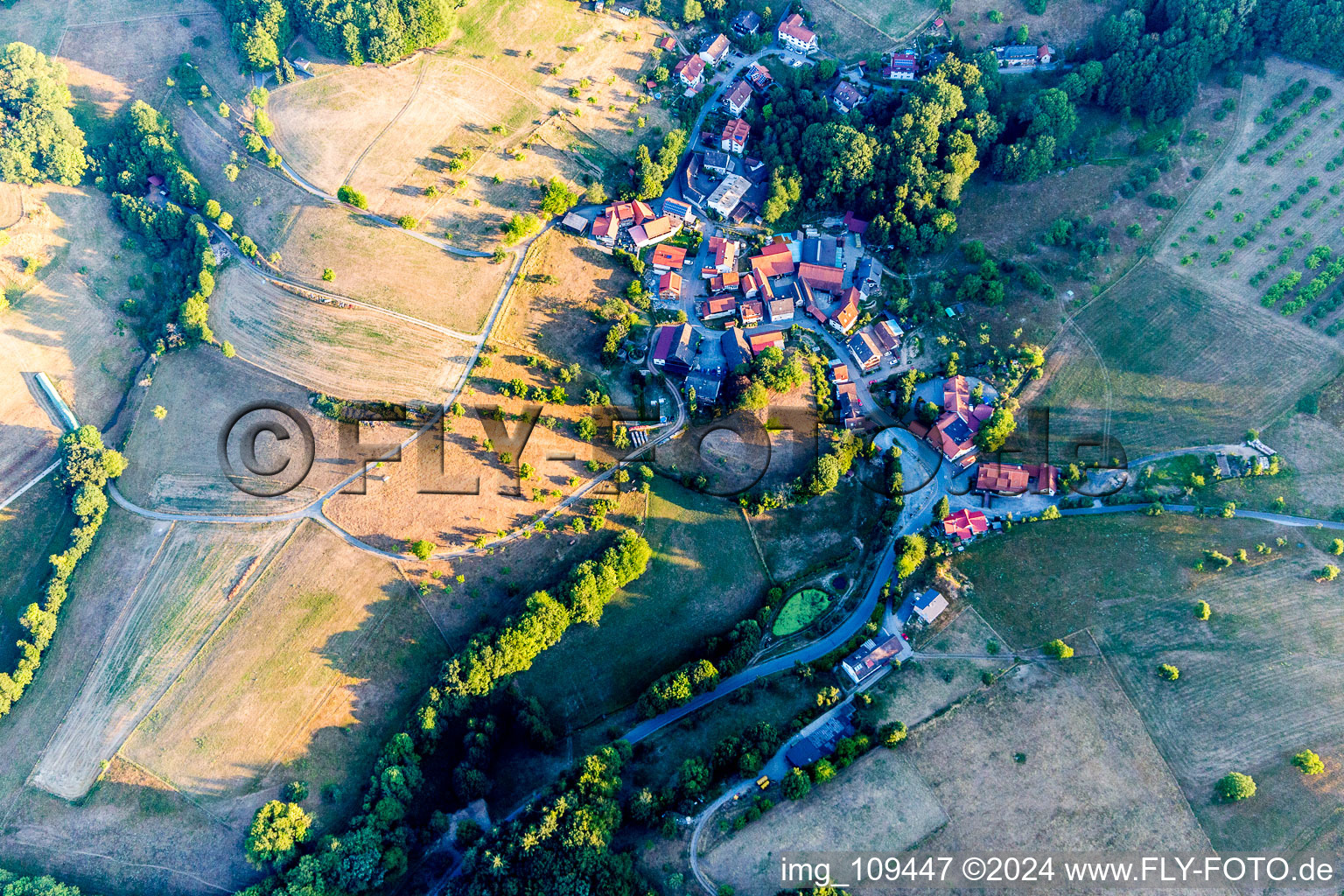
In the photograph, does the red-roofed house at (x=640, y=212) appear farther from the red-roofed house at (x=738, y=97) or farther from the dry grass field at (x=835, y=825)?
the dry grass field at (x=835, y=825)

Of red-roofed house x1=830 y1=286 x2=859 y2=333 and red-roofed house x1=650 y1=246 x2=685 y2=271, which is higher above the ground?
red-roofed house x1=650 y1=246 x2=685 y2=271

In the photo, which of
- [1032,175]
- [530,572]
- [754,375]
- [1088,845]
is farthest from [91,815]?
[1032,175]

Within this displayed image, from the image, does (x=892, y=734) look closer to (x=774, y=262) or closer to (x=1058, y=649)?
(x=1058, y=649)

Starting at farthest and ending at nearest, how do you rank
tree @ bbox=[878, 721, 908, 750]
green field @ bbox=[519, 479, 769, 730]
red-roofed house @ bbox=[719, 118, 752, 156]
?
red-roofed house @ bbox=[719, 118, 752, 156] → green field @ bbox=[519, 479, 769, 730] → tree @ bbox=[878, 721, 908, 750]

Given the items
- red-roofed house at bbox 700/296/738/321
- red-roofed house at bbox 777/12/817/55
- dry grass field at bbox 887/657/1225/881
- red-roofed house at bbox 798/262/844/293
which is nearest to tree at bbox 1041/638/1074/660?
dry grass field at bbox 887/657/1225/881

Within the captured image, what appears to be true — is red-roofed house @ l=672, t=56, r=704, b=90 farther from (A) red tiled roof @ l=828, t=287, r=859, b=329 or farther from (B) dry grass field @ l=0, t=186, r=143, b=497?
(B) dry grass field @ l=0, t=186, r=143, b=497

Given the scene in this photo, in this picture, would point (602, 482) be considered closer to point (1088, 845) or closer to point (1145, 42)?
point (1088, 845)
